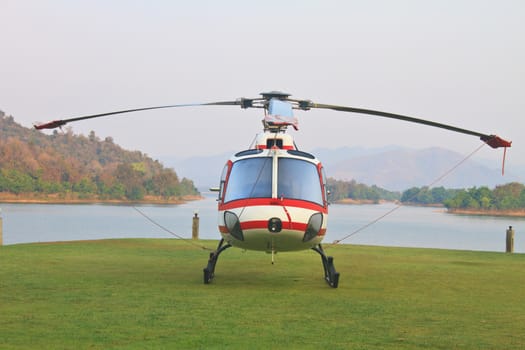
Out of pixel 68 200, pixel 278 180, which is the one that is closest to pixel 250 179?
pixel 278 180

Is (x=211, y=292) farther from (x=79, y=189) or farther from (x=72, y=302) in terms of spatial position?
(x=79, y=189)

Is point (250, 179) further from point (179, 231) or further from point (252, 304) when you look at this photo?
point (179, 231)

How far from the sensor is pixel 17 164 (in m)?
168

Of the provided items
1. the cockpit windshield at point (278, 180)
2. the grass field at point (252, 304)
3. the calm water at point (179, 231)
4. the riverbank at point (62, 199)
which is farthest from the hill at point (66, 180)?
the cockpit windshield at point (278, 180)

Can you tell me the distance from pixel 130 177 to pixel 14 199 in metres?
26.0

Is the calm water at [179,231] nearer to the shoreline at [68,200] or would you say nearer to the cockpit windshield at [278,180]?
the cockpit windshield at [278,180]

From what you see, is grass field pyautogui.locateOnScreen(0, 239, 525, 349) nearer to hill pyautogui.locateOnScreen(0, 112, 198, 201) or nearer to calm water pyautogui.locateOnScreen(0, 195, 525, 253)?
calm water pyautogui.locateOnScreen(0, 195, 525, 253)

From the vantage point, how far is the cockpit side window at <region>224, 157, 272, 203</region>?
12330mm

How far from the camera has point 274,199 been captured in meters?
12.1

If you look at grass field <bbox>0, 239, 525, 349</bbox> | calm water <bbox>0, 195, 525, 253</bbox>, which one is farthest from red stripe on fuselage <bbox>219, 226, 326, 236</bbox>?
calm water <bbox>0, 195, 525, 253</bbox>

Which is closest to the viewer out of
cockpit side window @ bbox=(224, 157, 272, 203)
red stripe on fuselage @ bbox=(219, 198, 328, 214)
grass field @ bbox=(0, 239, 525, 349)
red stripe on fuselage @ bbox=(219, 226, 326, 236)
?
grass field @ bbox=(0, 239, 525, 349)

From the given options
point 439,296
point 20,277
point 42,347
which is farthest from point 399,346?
point 20,277

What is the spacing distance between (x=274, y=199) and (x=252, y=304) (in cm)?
214

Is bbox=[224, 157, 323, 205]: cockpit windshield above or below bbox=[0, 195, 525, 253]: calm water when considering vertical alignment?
above
